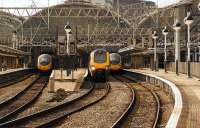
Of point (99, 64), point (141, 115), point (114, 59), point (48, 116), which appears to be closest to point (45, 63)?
point (114, 59)

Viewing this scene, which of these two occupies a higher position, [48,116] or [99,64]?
[99,64]

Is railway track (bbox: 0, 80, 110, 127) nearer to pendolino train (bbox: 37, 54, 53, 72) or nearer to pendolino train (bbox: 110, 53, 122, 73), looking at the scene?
pendolino train (bbox: 110, 53, 122, 73)

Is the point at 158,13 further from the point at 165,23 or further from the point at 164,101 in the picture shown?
the point at 164,101

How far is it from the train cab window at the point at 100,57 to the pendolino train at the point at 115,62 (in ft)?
37.2

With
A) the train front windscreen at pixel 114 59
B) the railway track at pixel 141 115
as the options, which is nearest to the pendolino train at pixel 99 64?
the train front windscreen at pixel 114 59

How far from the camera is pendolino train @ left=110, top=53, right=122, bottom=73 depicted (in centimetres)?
5375

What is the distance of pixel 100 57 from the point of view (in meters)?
42.1

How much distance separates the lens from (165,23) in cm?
8456

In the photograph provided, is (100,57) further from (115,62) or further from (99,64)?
(115,62)

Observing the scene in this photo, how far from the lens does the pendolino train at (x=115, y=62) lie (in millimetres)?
53750

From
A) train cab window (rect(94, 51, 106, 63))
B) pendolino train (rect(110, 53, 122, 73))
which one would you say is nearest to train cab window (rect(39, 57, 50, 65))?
pendolino train (rect(110, 53, 122, 73))

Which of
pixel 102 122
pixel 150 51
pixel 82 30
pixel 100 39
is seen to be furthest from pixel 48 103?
pixel 82 30

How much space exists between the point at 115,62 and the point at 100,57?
1203 centimetres

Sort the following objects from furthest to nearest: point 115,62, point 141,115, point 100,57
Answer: point 115,62, point 100,57, point 141,115
